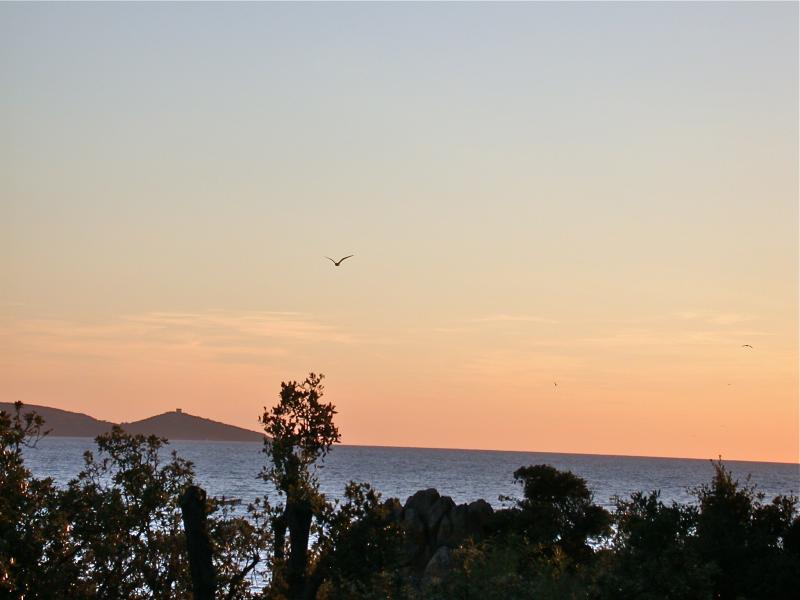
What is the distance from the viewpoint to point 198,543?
26.7 m

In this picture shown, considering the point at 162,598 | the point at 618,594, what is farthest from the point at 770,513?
the point at 162,598

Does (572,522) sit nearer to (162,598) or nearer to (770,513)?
(770,513)

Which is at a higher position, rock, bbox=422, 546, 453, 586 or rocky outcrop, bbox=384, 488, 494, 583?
rocky outcrop, bbox=384, 488, 494, 583

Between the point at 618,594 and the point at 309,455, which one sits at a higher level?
the point at 309,455

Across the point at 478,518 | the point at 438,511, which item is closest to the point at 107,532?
the point at 438,511

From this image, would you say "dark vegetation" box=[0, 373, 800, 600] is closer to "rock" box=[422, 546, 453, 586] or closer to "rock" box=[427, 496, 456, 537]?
"rock" box=[422, 546, 453, 586]

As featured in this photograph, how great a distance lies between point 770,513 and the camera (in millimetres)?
43281

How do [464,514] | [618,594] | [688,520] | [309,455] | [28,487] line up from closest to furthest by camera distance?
[309,455] < [28,487] < [618,594] < [688,520] < [464,514]

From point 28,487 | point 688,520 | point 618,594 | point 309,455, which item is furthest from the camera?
point 688,520

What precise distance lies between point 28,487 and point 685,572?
20.4 meters

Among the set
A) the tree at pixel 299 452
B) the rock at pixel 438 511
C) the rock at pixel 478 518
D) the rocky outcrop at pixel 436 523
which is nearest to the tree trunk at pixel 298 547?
the tree at pixel 299 452

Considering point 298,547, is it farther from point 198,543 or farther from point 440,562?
point 440,562

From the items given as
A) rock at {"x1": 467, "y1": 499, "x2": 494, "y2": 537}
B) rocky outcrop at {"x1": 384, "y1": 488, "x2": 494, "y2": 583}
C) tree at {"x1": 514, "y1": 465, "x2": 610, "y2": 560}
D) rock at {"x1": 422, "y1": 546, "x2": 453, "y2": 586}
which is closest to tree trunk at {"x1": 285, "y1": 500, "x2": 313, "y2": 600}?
rock at {"x1": 422, "y1": 546, "x2": 453, "y2": 586}

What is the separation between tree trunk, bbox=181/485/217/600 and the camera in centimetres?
2638
